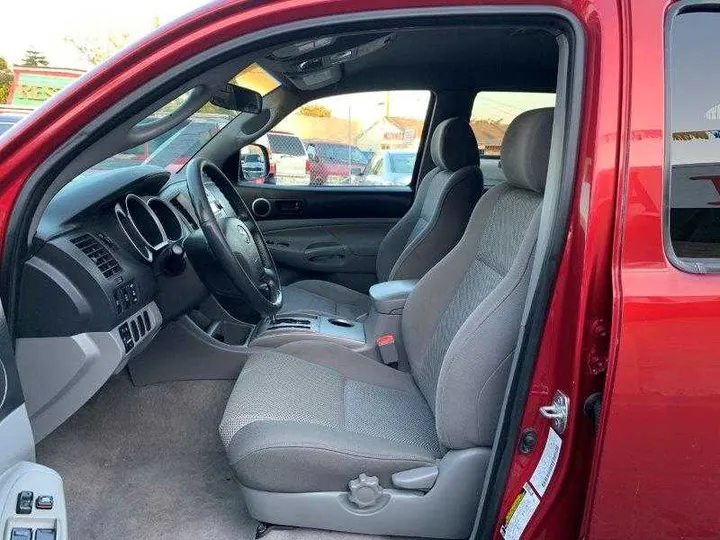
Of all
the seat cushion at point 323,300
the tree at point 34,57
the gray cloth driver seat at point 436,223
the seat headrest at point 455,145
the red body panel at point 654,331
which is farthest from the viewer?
the tree at point 34,57

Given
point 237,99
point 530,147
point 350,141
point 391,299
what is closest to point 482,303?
point 530,147

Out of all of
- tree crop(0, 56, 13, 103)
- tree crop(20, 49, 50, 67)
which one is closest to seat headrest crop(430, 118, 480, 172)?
tree crop(0, 56, 13, 103)

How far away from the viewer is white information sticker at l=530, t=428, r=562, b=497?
1.17 metres

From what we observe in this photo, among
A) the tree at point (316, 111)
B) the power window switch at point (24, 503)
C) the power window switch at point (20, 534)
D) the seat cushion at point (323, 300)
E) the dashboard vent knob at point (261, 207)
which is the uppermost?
the tree at point (316, 111)

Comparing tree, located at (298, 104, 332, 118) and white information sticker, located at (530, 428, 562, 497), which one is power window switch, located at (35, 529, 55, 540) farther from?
tree, located at (298, 104, 332, 118)

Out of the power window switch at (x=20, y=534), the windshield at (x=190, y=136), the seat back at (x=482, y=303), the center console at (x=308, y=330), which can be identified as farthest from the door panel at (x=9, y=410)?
the windshield at (x=190, y=136)

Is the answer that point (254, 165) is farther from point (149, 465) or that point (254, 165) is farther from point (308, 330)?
point (149, 465)

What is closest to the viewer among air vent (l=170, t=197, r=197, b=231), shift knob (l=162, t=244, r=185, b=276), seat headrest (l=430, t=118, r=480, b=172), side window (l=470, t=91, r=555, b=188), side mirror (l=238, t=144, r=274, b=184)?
shift knob (l=162, t=244, r=185, b=276)

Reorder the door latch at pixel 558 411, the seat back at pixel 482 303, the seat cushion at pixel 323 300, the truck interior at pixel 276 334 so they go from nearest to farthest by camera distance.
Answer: the door latch at pixel 558 411
the truck interior at pixel 276 334
the seat back at pixel 482 303
the seat cushion at pixel 323 300

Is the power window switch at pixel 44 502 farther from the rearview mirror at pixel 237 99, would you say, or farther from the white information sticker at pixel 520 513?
the rearview mirror at pixel 237 99

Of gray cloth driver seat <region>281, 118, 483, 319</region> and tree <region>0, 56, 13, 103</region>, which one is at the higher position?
tree <region>0, 56, 13, 103</region>

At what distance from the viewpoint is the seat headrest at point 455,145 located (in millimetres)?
2883

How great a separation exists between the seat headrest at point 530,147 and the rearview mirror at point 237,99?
81 cm

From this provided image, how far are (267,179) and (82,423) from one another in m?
1.86
